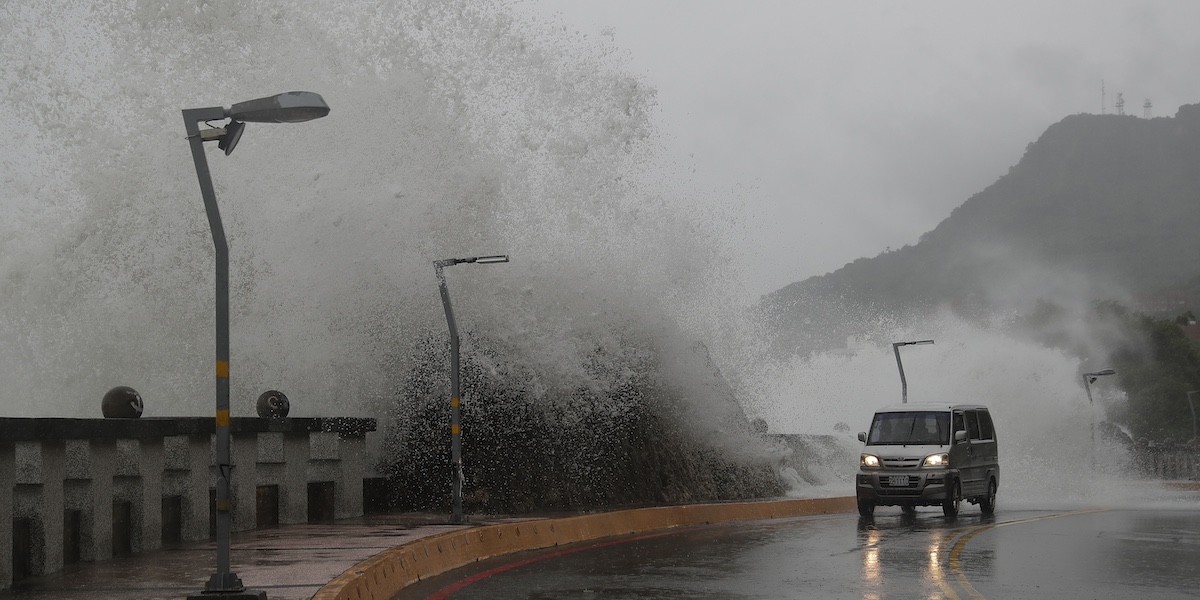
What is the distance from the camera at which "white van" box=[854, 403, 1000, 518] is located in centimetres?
2239

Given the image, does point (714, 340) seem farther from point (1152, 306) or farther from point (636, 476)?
point (1152, 306)

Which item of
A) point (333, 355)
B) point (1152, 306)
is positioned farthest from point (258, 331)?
point (1152, 306)

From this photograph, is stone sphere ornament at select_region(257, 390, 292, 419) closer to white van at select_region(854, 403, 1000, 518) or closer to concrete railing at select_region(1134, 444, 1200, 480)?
white van at select_region(854, 403, 1000, 518)

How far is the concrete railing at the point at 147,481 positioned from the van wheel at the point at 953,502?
9988mm

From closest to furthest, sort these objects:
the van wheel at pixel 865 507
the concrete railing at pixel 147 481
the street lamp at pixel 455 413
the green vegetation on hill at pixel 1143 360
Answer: the concrete railing at pixel 147 481
the street lamp at pixel 455 413
the van wheel at pixel 865 507
the green vegetation on hill at pixel 1143 360

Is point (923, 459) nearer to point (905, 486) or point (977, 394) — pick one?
point (905, 486)

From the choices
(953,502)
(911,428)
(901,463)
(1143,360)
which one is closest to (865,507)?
(901,463)

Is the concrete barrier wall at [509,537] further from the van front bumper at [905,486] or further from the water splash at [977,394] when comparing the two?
the water splash at [977,394]

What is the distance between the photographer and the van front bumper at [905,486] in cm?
2228

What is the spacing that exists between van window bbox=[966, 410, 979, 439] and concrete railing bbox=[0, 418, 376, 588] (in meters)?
10.8

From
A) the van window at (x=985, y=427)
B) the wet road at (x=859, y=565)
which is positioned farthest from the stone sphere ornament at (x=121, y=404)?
the van window at (x=985, y=427)

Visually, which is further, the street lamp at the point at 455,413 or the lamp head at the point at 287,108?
the street lamp at the point at 455,413

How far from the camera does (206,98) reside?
27344 millimetres

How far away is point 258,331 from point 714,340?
1085 centimetres
